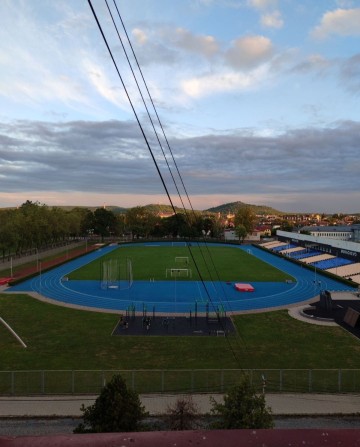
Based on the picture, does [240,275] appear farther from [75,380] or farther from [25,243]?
[25,243]

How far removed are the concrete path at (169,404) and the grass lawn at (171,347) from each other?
325 cm

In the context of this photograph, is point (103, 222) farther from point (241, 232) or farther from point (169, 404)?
point (169, 404)

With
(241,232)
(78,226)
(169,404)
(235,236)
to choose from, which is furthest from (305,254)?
(169,404)

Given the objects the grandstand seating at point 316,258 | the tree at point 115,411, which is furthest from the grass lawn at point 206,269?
the tree at point 115,411

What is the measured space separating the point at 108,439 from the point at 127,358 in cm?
2016

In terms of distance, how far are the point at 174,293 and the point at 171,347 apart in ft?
54.9

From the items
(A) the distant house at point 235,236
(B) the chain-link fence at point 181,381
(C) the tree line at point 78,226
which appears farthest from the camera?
(A) the distant house at point 235,236

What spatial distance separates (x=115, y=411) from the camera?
11.5m

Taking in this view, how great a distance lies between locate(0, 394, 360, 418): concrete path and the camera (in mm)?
15203

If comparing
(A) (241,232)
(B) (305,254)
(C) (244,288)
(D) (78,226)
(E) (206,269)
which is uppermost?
(D) (78,226)

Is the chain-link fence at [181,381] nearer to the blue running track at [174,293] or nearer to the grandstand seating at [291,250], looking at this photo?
the blue running track at [174,293]

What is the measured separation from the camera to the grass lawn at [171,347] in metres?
20.6

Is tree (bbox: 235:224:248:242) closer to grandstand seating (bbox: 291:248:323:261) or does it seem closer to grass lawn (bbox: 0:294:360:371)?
grandstand seating (bbox: 291:248:323:261)

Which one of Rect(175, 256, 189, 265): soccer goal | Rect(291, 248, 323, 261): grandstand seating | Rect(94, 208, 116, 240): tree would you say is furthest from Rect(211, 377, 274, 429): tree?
Rect(94, 208, 116, 240): tree
